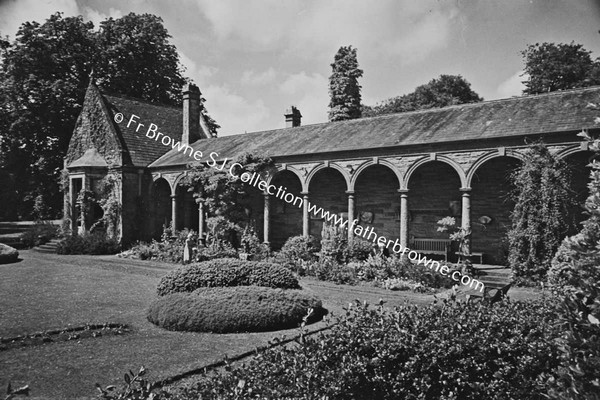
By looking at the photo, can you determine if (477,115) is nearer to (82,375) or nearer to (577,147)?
(577,147)

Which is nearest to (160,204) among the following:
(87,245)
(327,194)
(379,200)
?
(87,245)

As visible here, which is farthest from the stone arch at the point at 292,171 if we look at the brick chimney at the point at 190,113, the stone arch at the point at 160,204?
the brick chimney at the point at 190,113

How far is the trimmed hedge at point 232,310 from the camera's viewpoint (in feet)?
26.8

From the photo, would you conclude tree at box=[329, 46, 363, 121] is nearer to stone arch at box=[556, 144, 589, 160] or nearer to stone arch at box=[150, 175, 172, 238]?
stone arch at box=[150, 175, 172, 238]

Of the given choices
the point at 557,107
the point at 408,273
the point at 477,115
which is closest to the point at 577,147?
the point at 557,107

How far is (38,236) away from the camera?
83.1 ft

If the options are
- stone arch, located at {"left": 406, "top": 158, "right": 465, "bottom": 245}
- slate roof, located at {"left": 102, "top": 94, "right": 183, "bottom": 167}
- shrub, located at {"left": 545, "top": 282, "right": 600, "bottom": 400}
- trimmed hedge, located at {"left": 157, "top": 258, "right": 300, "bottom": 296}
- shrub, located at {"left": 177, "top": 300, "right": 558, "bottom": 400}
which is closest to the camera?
shrub, located at {"left": 545, "top": 282, "right": 600, "bottom": 400}

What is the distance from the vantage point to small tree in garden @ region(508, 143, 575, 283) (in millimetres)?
12477

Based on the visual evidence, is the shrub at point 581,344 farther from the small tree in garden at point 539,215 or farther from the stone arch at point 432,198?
the stone arch at point 432,198

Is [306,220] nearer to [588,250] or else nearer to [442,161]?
[442,161]

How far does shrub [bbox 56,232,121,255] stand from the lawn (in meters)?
6.85

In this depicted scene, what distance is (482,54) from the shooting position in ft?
36.6

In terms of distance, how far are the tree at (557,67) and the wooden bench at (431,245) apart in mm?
23661

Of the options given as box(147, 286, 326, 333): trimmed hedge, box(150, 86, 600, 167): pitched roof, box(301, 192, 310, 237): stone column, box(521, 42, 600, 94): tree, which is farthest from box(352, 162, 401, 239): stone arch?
box(521, 42, 600, 94): tree
